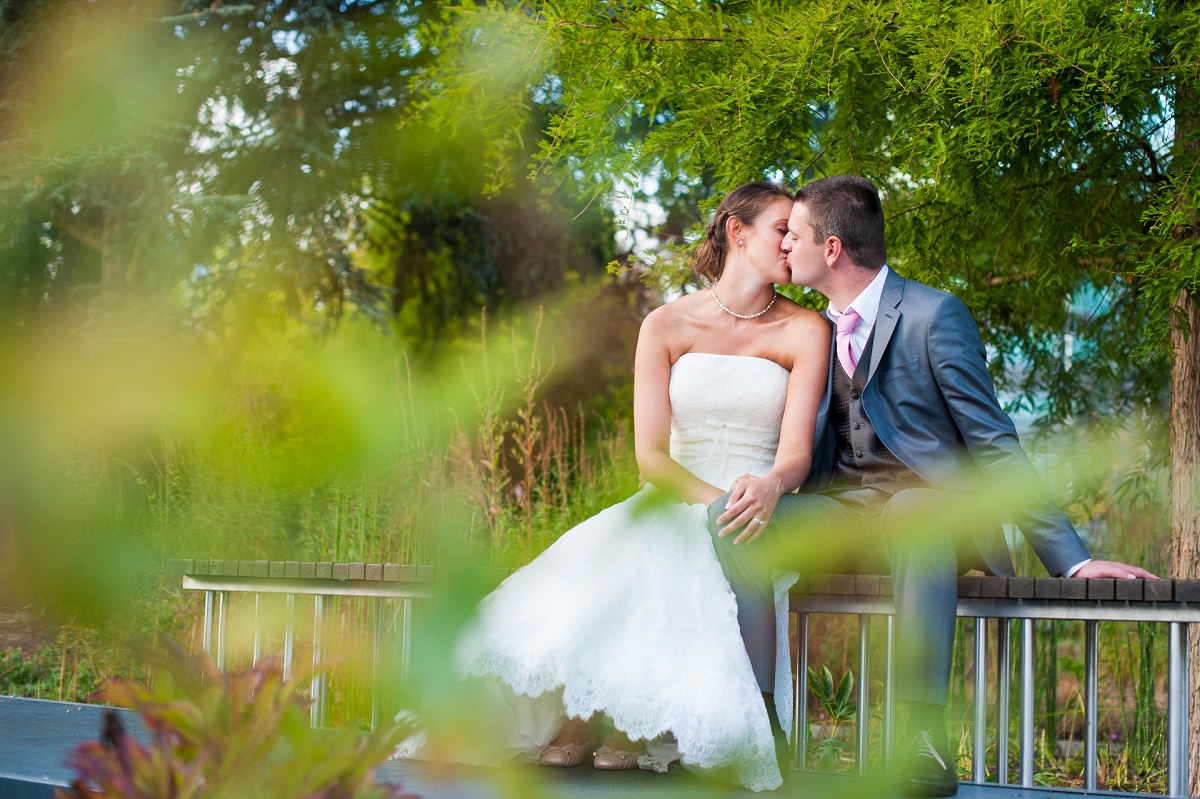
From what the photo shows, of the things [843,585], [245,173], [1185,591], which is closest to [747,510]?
[843,585]

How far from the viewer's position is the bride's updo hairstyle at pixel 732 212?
277cm

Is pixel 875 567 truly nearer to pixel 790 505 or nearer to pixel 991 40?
pixel 790 505

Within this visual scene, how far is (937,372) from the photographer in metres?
2.47

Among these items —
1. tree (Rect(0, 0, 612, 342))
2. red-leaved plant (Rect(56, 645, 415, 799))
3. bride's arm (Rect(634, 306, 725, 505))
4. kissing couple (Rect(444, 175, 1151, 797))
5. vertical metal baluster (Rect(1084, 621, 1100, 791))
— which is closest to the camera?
red-leaved plant (Rect(56, 645, 415, 799))

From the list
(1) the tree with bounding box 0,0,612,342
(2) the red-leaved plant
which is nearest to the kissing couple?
(2) the red-leaved plant

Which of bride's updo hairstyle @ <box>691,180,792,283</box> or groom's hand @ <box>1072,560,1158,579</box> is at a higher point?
bride's updo hairstyle @ <box>691,180,792,283</box>

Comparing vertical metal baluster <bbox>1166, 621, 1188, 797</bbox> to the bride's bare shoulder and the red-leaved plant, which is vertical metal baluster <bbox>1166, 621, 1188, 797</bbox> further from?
the red-leaved plant

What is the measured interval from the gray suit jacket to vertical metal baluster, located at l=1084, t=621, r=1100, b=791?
226mm

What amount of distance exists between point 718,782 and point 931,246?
308 centimetres

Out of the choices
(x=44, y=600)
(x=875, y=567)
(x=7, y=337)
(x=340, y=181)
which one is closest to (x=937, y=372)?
(x=875, y=567)

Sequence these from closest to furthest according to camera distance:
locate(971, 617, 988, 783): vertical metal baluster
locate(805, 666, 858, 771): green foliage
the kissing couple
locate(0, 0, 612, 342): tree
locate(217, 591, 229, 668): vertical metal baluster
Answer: the kissing couple, locate(971, 617, 988, 783): vertical metal baluster, locate(217, 591, 229, 668): vertical metal baluster, locate(805, 666, 858, 771): green foliage, locate(0, 0, 612, 342): tree

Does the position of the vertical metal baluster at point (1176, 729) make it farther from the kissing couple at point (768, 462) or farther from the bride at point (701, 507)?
the bride at point (701, 507)

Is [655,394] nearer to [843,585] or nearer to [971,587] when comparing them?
[843,585]

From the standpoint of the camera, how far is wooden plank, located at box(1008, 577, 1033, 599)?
225cm
